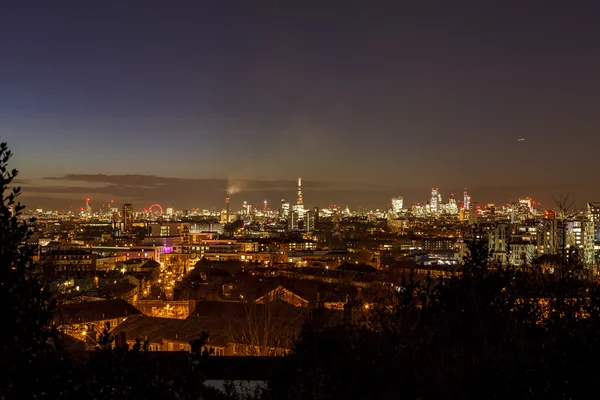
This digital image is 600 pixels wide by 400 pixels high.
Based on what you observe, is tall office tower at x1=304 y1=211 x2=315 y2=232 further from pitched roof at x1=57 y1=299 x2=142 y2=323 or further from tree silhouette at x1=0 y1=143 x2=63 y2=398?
tree silhouette at x1=0 y1=143 x2=63 y2=398

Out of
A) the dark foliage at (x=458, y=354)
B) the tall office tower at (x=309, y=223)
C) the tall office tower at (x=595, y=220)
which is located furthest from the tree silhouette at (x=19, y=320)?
the tall office tower at (x=309, y=223)

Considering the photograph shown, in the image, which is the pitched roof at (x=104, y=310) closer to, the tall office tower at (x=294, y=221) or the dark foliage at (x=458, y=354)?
the dark foliage at (x=458, y=354)

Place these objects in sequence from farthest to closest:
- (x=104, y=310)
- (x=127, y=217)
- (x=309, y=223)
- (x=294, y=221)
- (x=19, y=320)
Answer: (x=294, y=221) < (x=309, y=223) < (x=127, y=217) < (x=104, y=310) < (x=19, y=320)

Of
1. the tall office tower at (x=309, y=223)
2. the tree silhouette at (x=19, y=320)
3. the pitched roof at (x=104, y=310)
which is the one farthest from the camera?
the tall office tower at (x=309, y=223)

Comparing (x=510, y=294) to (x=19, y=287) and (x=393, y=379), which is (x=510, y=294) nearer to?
(x=393, y=379)

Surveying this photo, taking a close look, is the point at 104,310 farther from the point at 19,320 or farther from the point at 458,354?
the point at 19,320

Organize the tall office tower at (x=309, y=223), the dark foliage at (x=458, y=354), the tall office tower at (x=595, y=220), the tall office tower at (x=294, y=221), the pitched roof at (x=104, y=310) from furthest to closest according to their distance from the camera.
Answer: the tall office tower at (x=294, y=221)
the tall office tower at (x=309, y=223)
the tall office tower at (x=595, y=220)
the pitched roof at (x=104, y=310)
the dark foliage at (x=458, y=354)

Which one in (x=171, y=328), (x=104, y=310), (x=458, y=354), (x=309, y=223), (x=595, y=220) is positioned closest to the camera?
(x=458, y=354)

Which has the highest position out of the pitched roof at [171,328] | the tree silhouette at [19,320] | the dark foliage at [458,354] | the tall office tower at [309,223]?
the tree silhouette at [19,320]

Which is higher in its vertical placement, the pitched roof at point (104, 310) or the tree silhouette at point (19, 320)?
the tree silhouette at point (19, 320)

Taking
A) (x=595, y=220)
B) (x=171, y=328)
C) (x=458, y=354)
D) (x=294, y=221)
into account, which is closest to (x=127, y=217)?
(x=294, y=221)

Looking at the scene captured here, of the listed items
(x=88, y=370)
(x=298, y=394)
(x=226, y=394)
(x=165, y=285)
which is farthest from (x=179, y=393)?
(x=165, y=285)

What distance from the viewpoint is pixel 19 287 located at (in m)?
A: 2.57

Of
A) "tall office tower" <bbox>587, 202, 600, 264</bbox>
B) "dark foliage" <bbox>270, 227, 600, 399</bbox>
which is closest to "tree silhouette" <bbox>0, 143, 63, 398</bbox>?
"dark foliage" <bbox>270, 227, 600, 399</bbox>
